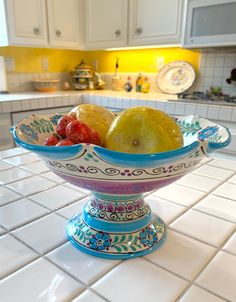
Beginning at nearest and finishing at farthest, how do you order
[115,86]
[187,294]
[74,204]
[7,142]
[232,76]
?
[187,294] → [74,204] → [7,142] → [232,76] → [115,86]

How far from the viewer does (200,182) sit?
82cm

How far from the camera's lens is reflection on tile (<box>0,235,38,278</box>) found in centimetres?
47

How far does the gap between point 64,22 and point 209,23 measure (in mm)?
1369

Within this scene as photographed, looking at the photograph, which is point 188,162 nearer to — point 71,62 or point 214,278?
point 214,278

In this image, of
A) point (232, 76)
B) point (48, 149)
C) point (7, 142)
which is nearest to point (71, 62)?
point (7, 142)

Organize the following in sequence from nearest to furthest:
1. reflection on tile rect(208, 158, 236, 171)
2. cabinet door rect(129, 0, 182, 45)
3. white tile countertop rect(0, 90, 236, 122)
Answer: reflection on tile rect(208, 158, 236, 171)
white tile countertop rect(0, 90, 236, 122)
cabinet door rect(129, 0, 182, 45)

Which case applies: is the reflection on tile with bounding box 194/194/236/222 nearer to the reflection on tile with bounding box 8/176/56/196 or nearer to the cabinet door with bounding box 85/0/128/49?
the reflection on tile with bounding box 8/176/56/196

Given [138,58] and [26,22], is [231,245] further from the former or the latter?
[138,58]

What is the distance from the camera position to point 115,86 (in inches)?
117

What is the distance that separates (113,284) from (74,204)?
281 mm

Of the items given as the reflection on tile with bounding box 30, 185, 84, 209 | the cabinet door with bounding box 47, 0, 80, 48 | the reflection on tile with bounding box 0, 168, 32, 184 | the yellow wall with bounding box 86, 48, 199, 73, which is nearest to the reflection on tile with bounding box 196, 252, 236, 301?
the reflection on tile with bounding box 30, 185, 84, 209

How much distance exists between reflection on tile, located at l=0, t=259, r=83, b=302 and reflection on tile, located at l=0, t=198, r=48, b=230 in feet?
0.50

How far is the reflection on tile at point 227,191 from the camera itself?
2.42 ft

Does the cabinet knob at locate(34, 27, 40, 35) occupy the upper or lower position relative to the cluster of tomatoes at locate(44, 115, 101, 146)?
upper
